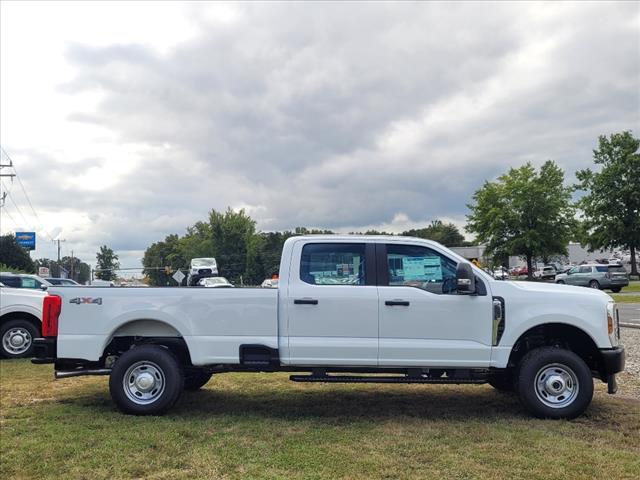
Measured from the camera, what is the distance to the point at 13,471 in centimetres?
470

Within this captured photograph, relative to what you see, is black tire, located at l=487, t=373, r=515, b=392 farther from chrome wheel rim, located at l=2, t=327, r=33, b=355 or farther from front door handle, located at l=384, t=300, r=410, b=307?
chrome wheel rim, located at l=2, t=327, r=33, b=355

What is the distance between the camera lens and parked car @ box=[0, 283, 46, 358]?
10508 mm

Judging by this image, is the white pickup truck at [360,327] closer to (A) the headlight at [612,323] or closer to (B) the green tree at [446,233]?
(A) the headlight at [612,323]

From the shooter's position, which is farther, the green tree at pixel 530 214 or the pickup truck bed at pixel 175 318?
the green tree at pixel 530 214

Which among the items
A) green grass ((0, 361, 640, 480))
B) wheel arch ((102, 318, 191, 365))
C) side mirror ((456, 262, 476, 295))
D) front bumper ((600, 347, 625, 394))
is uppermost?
side mirror ((456, 262, 476, 295))

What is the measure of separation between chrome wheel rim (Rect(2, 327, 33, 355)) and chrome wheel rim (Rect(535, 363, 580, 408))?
877 centimetres

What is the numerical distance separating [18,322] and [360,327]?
7.41 m

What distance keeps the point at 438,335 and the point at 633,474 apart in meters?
2.14

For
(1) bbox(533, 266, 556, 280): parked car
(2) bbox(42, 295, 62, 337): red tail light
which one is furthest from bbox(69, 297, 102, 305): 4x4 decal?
(1) bbox(533, 266, 556, 280): parked car

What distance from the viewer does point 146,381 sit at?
6.34 m

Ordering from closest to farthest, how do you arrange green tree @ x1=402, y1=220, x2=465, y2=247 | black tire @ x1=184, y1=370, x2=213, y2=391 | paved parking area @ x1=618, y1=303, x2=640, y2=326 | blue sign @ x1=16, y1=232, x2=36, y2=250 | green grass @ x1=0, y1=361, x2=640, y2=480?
green grass @ x1=0, y1=361, x2=640, y2=480
black tire @ x1=184, y1=370, x2=213, y2=391
paved parking area @ x1=618, y1=303, x2=640, y2=326
blue sign @ x1=16, y1=232, x2=36, y2=250
green tree @ x1=402, y1=220, x2=465, y2=247

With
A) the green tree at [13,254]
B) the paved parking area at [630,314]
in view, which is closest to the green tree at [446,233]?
the green tree at [13,254]

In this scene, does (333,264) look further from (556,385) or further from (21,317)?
(21,317)

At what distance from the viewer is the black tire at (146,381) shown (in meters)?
6.29
